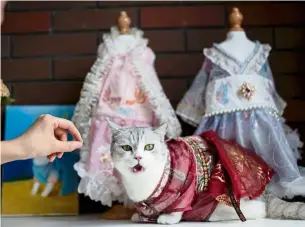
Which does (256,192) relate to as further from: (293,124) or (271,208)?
(293,124)

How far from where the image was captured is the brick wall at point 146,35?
4.93ft

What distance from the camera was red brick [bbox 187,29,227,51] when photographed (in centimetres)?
152

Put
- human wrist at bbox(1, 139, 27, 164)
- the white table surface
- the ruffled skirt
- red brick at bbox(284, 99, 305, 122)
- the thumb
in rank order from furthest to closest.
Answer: red brick at bbox(284, 99, 305, 122)
the ruffled skirt
the white table surface
the thumb
human wrist at bbox(1, 139, 27, 164)

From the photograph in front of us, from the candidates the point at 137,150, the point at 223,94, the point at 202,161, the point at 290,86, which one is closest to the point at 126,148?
the point at 137,150

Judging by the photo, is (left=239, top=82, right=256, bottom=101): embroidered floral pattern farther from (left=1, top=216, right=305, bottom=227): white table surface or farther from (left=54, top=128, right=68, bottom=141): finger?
(left=54, top=128, right=68, bottom=141): finger

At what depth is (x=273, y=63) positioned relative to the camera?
1502 millimetres

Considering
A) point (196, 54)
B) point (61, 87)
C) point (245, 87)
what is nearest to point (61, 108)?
point (61, 87)

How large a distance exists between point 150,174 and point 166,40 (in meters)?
0.58

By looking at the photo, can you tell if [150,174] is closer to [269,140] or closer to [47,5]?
[269,140]

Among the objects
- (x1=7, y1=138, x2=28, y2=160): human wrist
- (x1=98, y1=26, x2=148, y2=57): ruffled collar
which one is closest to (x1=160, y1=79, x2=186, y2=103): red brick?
(x1=98, y1=26, x2=148, y2=57): ruffled collar

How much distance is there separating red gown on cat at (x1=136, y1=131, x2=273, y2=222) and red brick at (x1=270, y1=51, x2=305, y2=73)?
1.44 feet

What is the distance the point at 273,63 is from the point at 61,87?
653mm

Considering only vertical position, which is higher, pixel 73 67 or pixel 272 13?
pixel 272 13

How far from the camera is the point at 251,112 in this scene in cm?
127
